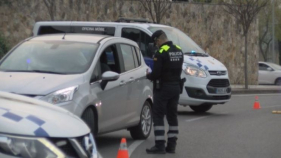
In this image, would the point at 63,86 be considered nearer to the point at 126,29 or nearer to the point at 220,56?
the point at 126,29

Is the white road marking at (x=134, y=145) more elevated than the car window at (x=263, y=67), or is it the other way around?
the white road marking at (x=134, y=145)

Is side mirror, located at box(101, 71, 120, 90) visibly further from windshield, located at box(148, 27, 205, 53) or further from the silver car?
windshield, located at box(148, 27, 205, 53)

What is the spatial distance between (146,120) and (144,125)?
0.34 feet

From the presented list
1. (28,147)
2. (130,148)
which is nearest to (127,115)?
(130,148)

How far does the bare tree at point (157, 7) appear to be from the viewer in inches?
1069

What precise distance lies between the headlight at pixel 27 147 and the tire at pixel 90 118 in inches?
188

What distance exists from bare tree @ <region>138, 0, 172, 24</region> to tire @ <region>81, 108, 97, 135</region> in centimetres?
1759

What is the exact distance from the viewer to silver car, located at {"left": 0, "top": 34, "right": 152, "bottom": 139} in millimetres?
8992

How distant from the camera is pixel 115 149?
419 inches

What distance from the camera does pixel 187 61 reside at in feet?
53.4

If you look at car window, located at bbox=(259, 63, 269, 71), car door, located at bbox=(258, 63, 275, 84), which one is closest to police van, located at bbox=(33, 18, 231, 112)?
car door, located at bbox=(258, 63, 275, 84)

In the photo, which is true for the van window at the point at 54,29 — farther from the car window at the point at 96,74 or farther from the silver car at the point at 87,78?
the car window at the point at 96,74

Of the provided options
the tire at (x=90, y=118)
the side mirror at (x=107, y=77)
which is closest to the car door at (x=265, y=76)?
the side mirror at (x=107, y=77)

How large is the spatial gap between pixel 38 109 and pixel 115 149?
5.57m
